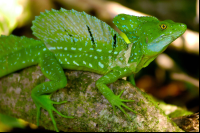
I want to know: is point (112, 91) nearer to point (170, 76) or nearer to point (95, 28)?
point (95, 28)

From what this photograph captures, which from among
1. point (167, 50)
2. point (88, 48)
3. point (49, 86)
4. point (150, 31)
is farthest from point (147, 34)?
point (167, 50)

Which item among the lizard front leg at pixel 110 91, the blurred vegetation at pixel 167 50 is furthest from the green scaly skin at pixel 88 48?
the blurred vegetation at pixel 167 50

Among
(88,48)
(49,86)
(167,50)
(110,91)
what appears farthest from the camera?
(167,50)

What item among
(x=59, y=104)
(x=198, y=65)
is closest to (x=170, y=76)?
(x=198, y=65)

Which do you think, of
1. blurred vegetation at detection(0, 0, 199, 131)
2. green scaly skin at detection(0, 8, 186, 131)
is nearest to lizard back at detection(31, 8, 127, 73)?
green scaly skin at detection(0, 8, 186, 131)

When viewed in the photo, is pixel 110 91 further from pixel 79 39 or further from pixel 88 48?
pixel 79 39

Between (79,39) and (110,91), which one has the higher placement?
(79,39)
